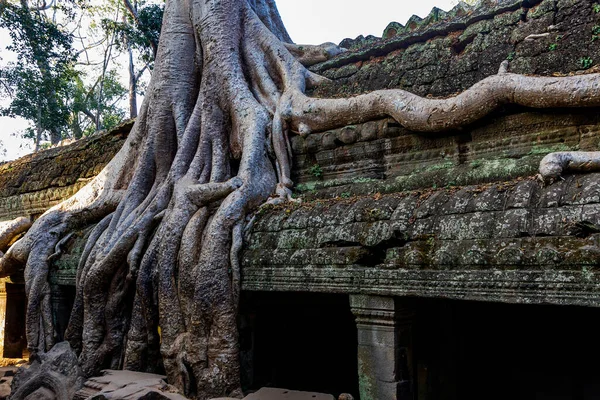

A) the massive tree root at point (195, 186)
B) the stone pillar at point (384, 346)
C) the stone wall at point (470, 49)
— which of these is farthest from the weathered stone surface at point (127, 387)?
the stone wall at point (470, 49)

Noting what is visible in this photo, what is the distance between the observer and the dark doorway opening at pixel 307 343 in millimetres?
5699

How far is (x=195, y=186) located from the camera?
5305 mm

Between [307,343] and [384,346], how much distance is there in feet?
8.04

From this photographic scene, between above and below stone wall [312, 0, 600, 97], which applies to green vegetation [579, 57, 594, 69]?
below

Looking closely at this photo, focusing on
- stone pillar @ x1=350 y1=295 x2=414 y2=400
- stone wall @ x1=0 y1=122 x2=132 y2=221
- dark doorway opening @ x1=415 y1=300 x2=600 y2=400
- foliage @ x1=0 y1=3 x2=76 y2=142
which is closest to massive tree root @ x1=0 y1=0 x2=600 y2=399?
→ stone pillar @ x1=350 y1=295 x2=414 y2=400

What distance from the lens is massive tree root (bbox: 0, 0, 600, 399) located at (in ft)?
15.1

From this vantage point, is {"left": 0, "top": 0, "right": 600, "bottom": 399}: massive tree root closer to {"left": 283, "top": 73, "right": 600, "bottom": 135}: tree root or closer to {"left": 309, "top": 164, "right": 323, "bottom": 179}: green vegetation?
{"left": 283, "top": 73, "right": 600, "bottom": 135}: tree root

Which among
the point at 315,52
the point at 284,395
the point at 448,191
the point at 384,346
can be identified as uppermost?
the point at 315,52

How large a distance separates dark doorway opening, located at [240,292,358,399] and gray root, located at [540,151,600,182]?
8.98ft

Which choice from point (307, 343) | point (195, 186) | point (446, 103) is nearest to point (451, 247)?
point (446, 103)

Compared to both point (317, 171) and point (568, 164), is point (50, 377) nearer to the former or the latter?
point (317, 171)

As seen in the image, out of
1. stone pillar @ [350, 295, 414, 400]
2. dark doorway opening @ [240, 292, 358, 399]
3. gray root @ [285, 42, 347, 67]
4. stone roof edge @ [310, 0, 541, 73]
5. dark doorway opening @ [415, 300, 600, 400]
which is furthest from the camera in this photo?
gray root @ [285, 42, 347, 67]

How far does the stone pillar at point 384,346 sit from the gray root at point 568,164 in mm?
1206

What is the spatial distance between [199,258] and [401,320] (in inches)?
76.3
